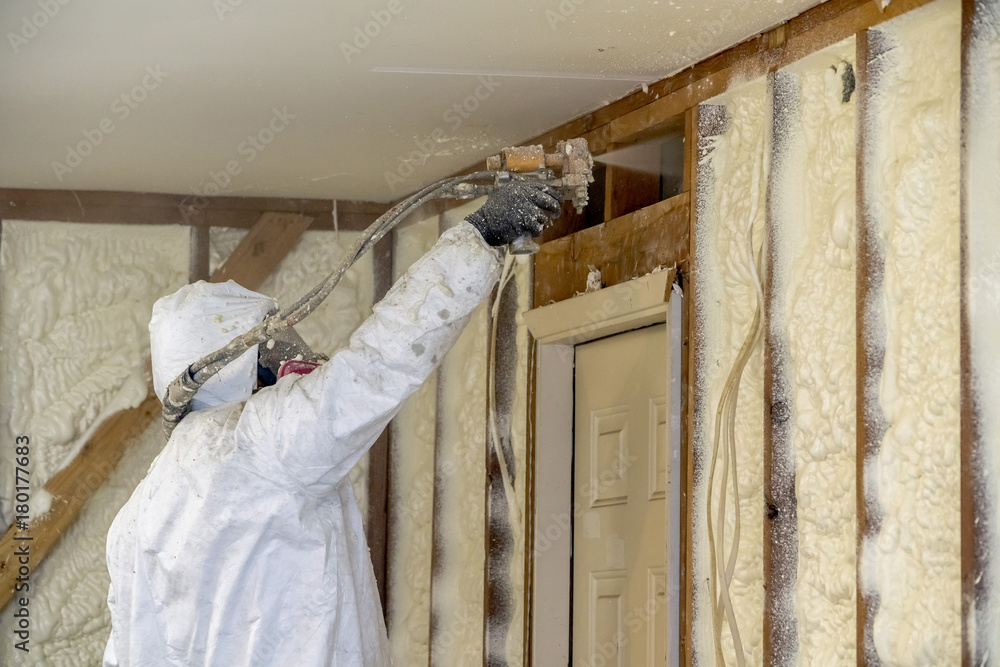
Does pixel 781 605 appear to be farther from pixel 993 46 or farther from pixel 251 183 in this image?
pixel 251 183

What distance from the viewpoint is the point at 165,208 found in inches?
158

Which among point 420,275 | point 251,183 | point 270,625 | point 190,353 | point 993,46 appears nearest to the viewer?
point 993,46

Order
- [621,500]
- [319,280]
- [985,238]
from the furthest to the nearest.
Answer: [319,280], [621,500], [985,238]

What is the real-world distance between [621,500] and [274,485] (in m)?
1.15

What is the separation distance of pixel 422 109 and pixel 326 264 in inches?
48.7

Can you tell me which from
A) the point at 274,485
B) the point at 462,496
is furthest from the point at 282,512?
the point at 462,496

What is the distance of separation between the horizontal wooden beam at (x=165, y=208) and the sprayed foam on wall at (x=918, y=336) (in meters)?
2.38

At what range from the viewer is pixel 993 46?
1753 millimetres

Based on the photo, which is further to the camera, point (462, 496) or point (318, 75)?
point (462, 496)

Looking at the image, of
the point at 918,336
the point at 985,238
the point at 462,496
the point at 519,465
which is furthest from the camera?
the point at 462,496

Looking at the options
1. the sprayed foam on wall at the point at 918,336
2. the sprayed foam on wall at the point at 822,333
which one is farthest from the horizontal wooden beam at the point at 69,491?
the sprayed foam on wall at the point at 918,336

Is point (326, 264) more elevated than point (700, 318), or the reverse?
point (326, 264)

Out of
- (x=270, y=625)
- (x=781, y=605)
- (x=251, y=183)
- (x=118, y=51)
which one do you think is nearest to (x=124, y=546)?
(x=270, y=625)

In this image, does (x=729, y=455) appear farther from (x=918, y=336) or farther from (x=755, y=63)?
(x=755, y=63)
